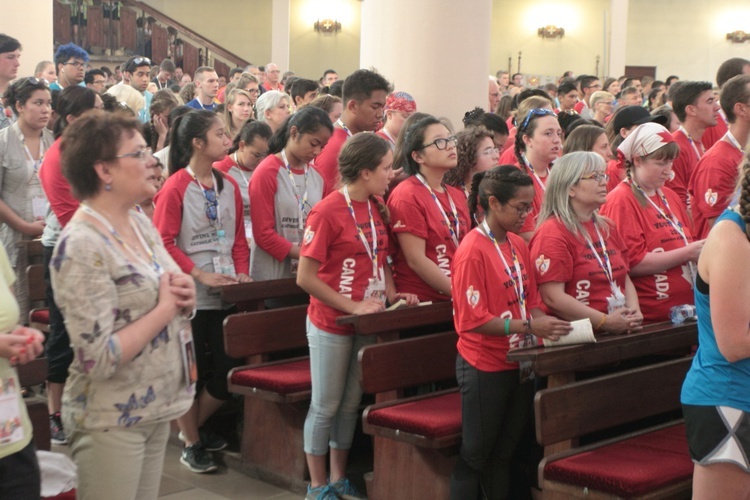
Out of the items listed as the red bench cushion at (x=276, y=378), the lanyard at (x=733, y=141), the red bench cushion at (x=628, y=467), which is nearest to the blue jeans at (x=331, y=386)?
the red bench cushion at (x=276, y=378)

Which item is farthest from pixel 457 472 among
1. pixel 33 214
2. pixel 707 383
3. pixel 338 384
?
pixel 33 214

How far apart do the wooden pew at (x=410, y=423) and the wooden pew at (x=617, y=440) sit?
1.48 feet

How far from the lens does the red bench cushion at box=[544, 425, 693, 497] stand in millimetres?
3225

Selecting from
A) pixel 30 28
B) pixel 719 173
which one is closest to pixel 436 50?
pixel 719 173

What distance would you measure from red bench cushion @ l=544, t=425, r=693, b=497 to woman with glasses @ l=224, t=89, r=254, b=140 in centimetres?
452

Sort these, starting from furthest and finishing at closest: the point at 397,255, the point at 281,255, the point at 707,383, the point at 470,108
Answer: the point at 470,108 → the point at 281,255 → the point at 397,255 → the point at 707,383

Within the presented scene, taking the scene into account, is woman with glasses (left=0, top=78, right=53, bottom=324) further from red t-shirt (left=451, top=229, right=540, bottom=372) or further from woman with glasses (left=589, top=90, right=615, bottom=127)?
woman with glasses (left=589, top=90, right=615, bottom=127)

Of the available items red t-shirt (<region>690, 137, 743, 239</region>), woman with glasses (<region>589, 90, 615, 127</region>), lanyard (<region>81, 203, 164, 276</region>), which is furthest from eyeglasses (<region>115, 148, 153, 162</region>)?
woman with glasses (<region>589, 90, 615, 127</region>)

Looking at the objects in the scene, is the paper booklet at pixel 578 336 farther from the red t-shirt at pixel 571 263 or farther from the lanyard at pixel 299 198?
the lanyard at pixel 299 198

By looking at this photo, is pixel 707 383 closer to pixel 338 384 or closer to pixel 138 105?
pixel 338 384

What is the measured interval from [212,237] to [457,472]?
180 cm

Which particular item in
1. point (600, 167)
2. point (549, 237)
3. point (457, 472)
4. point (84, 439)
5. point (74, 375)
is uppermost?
point (600, 167)

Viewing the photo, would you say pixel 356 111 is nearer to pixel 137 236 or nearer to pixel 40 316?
pixel 40 316

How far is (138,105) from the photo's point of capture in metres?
8.70
